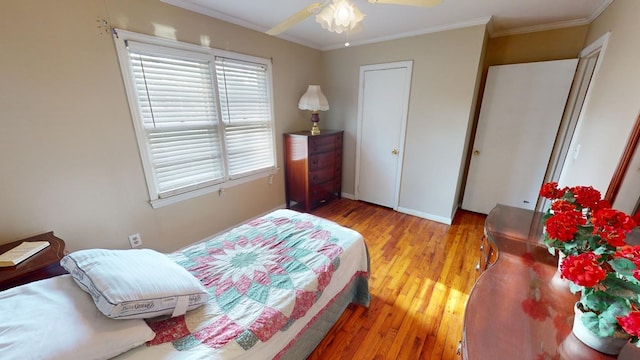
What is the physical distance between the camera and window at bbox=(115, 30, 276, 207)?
1912 millimetres

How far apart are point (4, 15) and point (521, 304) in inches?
115

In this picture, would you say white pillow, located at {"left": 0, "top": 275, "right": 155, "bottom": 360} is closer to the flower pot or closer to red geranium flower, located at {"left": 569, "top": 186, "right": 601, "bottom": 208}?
the flower pot

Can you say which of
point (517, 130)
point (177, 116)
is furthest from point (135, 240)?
point (517, 130)

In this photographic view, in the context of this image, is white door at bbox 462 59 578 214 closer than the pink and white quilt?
No

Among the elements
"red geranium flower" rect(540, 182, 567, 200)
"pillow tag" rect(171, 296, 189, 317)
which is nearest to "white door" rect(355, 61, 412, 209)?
"red geranium flower" rect(540, 182, 567, 200)

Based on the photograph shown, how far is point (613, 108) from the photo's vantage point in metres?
1.51

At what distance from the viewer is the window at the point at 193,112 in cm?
191

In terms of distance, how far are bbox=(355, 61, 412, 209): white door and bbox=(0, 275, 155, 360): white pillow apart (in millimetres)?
3061

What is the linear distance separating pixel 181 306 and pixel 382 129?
2.98m

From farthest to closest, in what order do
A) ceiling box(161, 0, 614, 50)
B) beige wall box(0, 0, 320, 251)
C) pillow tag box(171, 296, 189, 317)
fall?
ceiling box(161, 0, 614, 50)
beige wall box(0, 0, 320, 251)
pillow tag box(171, 296, 189, 317)

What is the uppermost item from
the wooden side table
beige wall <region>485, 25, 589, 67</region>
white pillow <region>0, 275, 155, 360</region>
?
beige wall <region>485, 25, 589, 67</region>

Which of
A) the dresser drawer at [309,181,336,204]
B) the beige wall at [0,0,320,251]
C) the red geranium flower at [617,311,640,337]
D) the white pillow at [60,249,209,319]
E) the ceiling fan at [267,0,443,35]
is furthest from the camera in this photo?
the dresser drawer at [309,181,336,204]

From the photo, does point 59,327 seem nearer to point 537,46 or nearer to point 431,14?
point 431,14

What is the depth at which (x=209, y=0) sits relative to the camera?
2.01 meters
